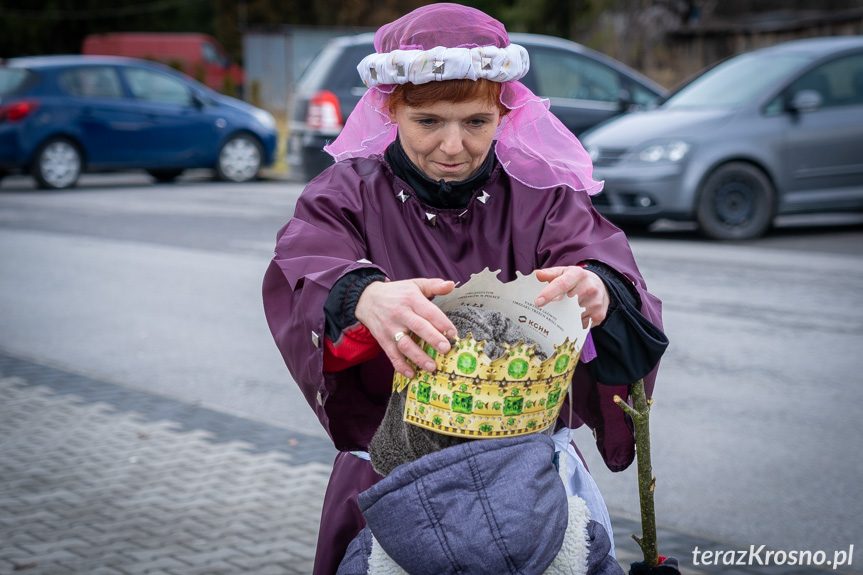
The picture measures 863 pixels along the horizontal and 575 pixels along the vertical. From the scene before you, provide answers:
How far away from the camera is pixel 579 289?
5.62ft

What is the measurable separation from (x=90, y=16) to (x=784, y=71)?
121ft

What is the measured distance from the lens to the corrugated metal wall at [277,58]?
32.2m

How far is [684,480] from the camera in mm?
4410

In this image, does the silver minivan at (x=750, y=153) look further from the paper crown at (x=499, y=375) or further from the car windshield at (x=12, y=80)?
the paper crown at (x=499, y=375)

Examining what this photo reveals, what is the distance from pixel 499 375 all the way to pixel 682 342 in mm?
5065

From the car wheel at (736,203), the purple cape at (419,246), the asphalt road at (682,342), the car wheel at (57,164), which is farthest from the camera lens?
the car wheel at (57,164)

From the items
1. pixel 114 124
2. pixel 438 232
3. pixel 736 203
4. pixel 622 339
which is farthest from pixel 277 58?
pixel 622 339

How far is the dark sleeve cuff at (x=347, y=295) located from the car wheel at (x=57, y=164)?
592 inches

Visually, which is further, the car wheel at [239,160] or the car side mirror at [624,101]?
the car wheel at [239,160]

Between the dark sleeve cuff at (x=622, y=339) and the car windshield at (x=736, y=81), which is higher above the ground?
the car windshield at (x=736, y=81)

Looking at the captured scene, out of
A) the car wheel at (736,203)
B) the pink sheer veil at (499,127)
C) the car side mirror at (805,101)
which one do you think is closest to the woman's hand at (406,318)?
the pink sheer veil at (499,127)

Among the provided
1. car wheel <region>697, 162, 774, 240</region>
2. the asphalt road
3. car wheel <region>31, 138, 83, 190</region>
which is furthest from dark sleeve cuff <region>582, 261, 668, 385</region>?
car wheel <region>31, 138, 83, 190</region>

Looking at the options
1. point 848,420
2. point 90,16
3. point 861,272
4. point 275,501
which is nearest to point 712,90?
point 861,272

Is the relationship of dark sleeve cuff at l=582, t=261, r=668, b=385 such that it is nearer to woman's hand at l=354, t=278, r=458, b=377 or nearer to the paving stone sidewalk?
woman's hand at l=354, t=278, r=458, b=377
